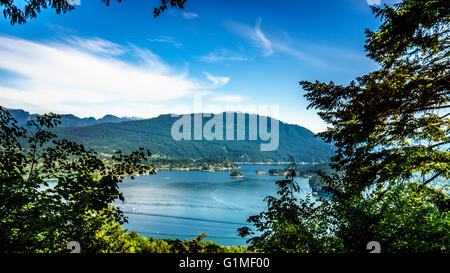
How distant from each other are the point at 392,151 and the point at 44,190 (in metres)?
8.04

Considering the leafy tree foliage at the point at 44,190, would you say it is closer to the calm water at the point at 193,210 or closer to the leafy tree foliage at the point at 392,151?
the leafy tree foliage at the point at 392,151

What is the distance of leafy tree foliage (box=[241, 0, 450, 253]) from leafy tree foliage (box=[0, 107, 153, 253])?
4.12 m

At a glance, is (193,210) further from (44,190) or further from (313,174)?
(313,174)

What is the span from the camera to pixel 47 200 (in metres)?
3.66

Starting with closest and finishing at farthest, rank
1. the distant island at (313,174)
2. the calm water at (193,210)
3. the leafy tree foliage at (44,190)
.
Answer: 1. the leafy tree foliage at (44,190)
2. the calm water at (193,210)
3. the distant island at (313,174)

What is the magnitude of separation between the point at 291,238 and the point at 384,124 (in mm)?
3762

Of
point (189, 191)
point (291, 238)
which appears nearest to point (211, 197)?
point (189, 191)

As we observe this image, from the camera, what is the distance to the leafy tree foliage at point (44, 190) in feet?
11.4

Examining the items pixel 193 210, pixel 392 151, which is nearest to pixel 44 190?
pixel 392 151

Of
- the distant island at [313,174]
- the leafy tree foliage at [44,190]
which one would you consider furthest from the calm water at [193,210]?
the leafy tree foliage at [44,190]

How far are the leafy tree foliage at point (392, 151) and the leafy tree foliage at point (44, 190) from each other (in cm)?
412
